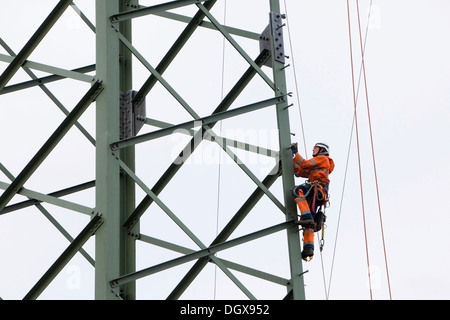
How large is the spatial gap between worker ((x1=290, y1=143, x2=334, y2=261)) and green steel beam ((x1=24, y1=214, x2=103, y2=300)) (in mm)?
2859

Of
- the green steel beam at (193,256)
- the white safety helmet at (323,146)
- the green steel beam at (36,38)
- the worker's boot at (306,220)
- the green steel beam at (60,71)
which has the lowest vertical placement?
the green steel beam at (193,256)

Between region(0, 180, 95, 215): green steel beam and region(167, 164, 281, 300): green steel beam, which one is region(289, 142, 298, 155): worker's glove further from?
region(0, 180, 95, 215): green steel beam

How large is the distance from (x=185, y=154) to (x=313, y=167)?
1926mm

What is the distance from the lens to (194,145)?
16516mm

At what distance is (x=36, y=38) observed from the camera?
16797 millimetres

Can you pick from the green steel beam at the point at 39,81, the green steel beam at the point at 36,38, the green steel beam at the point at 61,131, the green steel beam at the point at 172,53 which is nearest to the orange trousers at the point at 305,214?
the green steel beam at the point at 172,53

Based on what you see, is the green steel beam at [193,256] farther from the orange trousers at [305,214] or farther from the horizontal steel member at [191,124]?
the horizontal steel member at [191,124]

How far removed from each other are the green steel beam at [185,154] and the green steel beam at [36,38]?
105 inches

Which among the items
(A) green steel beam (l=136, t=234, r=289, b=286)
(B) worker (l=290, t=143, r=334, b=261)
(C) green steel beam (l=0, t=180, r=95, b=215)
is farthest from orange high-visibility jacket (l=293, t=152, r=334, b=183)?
(C) green steel beam (l=0, t=180, r=95, b=215)

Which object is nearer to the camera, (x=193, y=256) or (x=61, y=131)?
(x=193, y=256)

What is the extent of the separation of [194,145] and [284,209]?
160 centimetres

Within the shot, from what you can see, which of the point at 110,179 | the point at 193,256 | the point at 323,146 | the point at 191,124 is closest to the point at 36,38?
the point at 110,179

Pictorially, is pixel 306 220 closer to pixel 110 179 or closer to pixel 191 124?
pixel 191 124

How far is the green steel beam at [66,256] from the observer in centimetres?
1541
